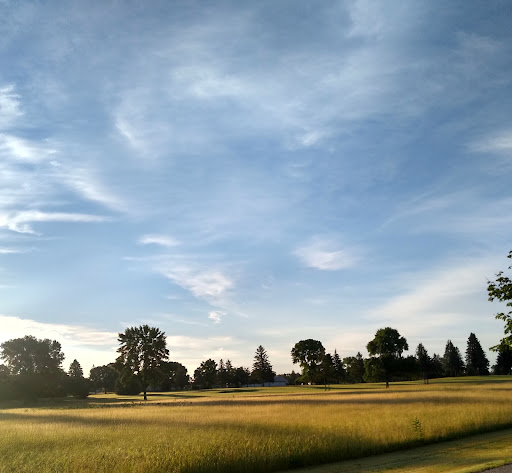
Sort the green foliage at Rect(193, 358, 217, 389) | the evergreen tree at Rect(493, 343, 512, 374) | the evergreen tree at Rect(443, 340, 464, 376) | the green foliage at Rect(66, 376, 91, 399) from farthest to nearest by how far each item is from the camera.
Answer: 1. the evergreen tree at Rect(443, 340, 464, 376)
2. the green foliage at Rect(193, 358, 217, 389)
3. the evergreen tree at Rect(493, 343, 512, 374)
4. the green foliage at Rect(66, 376, 91, 399)

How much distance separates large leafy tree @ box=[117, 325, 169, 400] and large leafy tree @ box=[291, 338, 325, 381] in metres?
31.4

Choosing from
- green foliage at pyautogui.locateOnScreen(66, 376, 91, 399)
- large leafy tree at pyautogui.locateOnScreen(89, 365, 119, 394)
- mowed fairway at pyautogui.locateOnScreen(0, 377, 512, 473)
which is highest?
large leafy tree at pyautogui.locateOnScreen(89, 365, 119, 394)

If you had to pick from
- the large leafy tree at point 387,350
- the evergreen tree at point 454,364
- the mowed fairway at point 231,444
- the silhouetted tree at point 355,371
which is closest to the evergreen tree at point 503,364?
the evergreen tree at point 454,364

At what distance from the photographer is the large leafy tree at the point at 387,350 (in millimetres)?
90625

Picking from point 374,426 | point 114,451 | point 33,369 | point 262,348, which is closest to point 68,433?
point 114,451

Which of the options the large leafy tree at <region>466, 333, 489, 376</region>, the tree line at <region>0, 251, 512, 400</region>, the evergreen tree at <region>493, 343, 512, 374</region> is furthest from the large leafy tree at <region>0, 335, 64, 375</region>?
the large leafy tree at <region>466, 333, 489, 376</region>

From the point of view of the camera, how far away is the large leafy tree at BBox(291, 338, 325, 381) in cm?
10419

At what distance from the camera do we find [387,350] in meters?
93.2

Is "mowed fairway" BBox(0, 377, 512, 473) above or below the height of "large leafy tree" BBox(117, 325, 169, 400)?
below

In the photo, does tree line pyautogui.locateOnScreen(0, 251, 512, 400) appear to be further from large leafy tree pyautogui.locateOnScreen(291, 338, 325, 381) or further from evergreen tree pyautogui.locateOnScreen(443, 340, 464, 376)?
evergreen tree pyautogui.locateOnScreen(443, 340, 464, 376)

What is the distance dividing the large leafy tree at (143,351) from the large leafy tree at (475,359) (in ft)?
410

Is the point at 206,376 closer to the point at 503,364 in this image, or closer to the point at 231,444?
the point at 503,364

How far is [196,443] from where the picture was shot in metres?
17.7

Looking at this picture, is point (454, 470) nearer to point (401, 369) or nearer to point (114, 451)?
point (114, 451)
